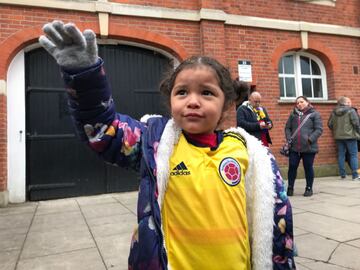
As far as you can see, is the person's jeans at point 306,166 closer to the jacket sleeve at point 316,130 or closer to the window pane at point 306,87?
the jacket sleeve at point 316,130

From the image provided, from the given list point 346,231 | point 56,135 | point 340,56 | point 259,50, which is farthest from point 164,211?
point 340,56

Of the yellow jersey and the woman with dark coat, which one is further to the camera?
the woman with dark coat

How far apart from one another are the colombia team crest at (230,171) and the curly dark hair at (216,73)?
0.95ft

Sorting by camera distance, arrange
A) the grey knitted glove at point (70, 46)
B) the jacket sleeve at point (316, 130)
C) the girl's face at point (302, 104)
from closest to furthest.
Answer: the grey knitted glove at point (70, 46) < the jacket sleeve at point (316, 130) < the girl's face at point (302, 104)

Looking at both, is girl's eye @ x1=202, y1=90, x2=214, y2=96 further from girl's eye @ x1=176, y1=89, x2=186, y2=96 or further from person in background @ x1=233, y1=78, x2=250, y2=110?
person in background @ x1=233, y1=78, x2=250, y2=110

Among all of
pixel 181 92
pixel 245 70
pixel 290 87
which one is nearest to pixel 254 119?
pixel 245 70

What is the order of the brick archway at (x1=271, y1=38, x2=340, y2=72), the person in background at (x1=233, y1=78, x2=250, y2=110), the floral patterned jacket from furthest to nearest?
the brick archway at (x1=271, y1=38, x2=340, y2=72), the person in background at (x1=233, y1=78, x2=250, y2=110), the floral patterned jacket

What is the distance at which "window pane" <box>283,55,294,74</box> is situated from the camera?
866cm

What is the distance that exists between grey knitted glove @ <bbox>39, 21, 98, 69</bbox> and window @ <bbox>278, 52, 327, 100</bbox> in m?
7.76

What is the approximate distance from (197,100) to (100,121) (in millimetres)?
392

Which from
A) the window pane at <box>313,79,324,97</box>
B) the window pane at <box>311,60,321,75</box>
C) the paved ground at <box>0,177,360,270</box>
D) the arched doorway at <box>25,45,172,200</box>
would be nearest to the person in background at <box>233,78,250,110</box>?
the paved ground at <box>0,177,360,270</box>

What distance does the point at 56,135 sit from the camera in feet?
21.9

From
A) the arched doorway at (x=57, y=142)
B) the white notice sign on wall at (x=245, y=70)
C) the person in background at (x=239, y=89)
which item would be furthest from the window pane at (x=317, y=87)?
the person in background at (x=239, y=89)

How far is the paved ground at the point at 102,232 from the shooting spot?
3211mm
